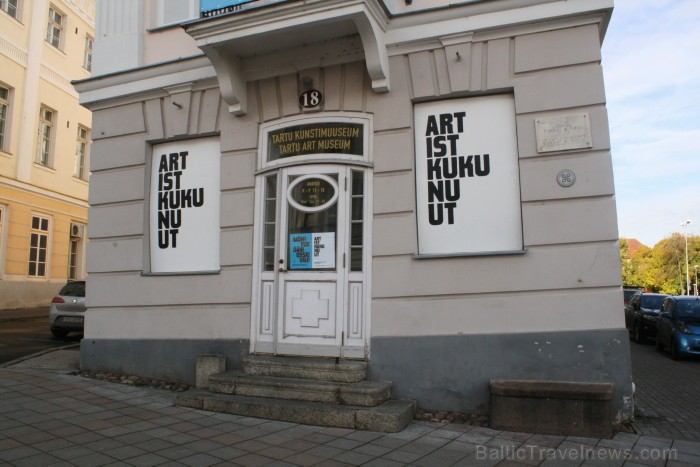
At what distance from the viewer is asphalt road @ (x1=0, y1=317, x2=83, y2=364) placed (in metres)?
9.96

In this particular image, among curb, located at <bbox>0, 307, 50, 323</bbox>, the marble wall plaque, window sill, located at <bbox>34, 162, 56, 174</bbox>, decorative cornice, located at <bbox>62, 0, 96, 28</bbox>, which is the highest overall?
decorative cornice, located at <bbox>62, 0, 96, 28</bbox>

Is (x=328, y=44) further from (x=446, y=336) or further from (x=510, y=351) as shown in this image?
(x=510, y=351)

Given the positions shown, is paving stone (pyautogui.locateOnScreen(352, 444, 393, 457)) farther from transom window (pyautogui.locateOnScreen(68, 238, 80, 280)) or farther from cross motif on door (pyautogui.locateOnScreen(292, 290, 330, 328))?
transom window (pyautogui.locateOnScreen(68, 238, 80, 280))

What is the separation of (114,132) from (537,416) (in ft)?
24.5

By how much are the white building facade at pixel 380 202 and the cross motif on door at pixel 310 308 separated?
0.02 m

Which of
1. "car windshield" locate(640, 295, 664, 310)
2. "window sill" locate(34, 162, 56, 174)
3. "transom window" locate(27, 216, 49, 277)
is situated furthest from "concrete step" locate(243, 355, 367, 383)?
"window sill" locate(34, 162, 56, 174)

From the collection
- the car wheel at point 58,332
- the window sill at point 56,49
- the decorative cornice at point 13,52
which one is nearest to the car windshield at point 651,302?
the car wheel at point 58,332

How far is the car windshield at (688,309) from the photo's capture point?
503 inches

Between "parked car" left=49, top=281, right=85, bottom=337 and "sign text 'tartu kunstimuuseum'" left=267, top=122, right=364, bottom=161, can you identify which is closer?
"sign text 'tartu kunstimuuseum'" left=267, top=122, right=364, bottom=161

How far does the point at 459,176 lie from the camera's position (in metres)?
6.39

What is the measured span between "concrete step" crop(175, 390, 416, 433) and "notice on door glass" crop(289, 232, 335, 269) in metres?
1.77

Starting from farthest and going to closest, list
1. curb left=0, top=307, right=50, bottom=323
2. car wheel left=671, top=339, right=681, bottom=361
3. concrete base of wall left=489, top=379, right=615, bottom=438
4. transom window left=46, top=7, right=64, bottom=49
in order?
transom window left=46, top=7, right=64, bottom=49
curb left=0, top=307, right=50, bottom=323
car wheel left=671, top=339, right=681, bottom=361
concrete base of wall left=489, top=379, right=615, bottom=438

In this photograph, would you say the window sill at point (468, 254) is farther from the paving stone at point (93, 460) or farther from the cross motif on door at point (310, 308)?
the paving stone at point (93, 460)

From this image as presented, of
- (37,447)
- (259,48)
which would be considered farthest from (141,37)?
(37,447)
